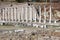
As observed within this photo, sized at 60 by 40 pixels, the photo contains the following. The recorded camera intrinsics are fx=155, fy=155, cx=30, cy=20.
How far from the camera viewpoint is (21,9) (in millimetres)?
3084

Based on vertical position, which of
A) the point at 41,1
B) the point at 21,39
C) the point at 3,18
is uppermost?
the point at 41,1

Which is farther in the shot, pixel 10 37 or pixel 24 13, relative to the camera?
pixel 24 13

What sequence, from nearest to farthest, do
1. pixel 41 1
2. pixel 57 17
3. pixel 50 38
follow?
pixel 50 38 → pixel 57 17 → pixel 41 1

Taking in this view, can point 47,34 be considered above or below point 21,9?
below

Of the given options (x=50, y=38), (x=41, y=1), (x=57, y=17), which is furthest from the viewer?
(x=41, y=1)

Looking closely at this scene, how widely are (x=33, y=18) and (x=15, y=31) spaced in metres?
0.45

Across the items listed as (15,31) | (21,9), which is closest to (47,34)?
(15,31)

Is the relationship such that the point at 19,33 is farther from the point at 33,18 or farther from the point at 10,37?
the point at 33,18

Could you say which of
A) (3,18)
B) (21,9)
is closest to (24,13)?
(21,9)

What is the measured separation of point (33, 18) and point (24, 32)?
0.37 m

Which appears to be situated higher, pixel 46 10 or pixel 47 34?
pixel 46 10

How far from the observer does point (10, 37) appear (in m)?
2.63

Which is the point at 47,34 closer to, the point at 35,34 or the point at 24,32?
the point at 35,34

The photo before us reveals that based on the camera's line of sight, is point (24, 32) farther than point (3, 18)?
No
